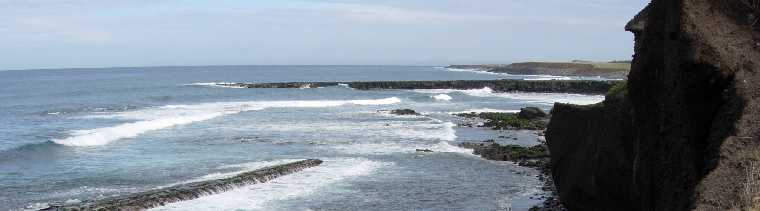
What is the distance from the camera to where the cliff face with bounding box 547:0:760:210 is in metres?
8.40

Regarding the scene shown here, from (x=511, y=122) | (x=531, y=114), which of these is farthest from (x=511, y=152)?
(x=531, y=114)

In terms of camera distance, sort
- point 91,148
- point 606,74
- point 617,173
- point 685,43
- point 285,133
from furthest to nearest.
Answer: point 606,74, point 285,133, point 91,148, point 617,173, point 685,43

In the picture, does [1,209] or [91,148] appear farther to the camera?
[91,148]

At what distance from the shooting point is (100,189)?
24.0 meters

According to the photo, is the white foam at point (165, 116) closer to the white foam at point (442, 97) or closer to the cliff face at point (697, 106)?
the white foam at point (442, 97)

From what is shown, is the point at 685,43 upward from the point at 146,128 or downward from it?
upward

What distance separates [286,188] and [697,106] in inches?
631

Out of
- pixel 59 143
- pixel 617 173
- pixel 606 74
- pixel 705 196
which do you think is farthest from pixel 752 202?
pixel 606 74

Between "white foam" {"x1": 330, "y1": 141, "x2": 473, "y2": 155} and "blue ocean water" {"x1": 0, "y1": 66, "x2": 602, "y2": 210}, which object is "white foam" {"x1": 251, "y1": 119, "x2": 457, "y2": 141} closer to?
"blue ocean water" {"x1": 0, "y1": 66, "x2": 602, "y2": 210}

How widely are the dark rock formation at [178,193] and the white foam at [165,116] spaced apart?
1465 centimetres

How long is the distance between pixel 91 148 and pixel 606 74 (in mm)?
100819

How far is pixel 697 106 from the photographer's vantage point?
998 centimetres

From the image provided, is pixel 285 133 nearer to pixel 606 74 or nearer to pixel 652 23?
pixel 652 23

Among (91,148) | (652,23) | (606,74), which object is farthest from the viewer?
(606,74)
